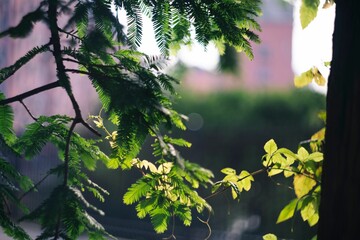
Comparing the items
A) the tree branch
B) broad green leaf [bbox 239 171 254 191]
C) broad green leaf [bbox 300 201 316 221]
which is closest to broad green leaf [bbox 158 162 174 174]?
broad green leaf [bbox 239 171 254 191]

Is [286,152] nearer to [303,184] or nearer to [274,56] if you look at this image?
[303,184]

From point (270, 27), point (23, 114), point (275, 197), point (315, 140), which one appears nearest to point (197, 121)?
point (275, 197)

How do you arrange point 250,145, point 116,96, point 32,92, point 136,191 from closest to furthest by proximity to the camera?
1. point 116,96
2. point 32,92
3. point 136,191
4. point 250,145

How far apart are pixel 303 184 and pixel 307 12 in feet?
2.12

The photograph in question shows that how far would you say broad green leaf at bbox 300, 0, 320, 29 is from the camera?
1643 millimetres

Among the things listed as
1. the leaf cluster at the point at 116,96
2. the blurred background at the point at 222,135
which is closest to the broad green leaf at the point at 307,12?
the leaf cluster at the point at 116,96

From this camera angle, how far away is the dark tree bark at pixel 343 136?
3.94 feet

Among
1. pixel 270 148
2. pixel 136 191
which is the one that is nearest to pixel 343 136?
pixel 270 148

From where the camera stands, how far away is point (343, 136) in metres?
1.22

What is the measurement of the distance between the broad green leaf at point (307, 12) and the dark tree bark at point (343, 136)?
0.38 metres

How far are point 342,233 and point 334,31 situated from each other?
51 cm

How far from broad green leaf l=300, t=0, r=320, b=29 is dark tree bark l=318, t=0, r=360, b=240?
0.38 m

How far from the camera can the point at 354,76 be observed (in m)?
1.21

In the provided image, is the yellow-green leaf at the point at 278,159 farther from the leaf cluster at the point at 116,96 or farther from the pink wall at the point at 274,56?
the pink wall at the point at 274,56
